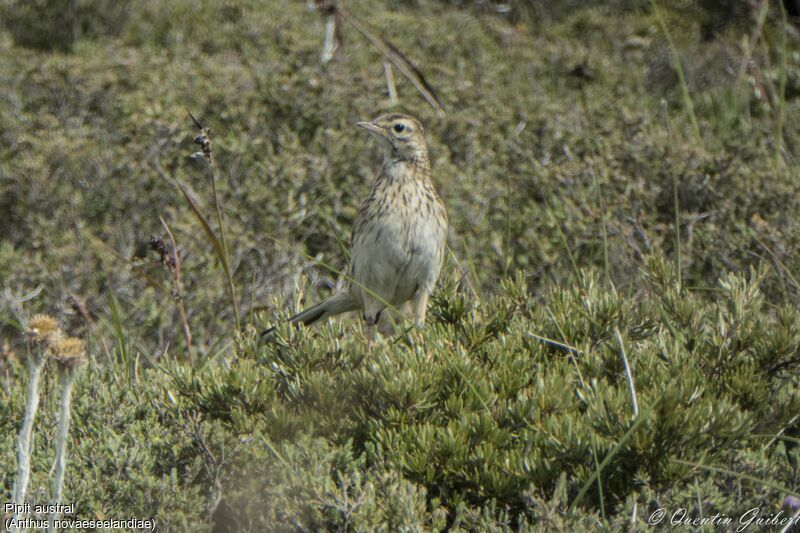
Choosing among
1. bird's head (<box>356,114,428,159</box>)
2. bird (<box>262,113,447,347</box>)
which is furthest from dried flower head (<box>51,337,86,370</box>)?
bird's head (<box>356,114,428,159</box>)

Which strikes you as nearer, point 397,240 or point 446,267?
point 446,267

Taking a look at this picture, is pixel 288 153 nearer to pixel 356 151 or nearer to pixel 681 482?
pixel 356 151

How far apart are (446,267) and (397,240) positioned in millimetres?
669

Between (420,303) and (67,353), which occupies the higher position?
(67,353)

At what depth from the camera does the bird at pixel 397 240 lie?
5.17m

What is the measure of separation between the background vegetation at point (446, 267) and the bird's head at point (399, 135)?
0.67 m

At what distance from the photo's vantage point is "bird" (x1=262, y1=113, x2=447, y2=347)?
5.17m

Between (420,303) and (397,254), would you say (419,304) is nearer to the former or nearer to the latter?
(420,303)

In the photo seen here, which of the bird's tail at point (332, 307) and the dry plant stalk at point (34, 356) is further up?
A: the dry plant stalk at point (34, 356)

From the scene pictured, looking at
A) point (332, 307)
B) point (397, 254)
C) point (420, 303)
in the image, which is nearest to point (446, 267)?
point (397, 254)

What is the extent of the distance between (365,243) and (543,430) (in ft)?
7.93

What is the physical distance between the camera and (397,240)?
203 inches

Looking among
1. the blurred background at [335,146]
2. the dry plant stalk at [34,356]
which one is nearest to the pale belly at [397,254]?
the blurred background at [335,146]

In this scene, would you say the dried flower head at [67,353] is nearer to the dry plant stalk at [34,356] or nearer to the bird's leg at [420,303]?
the dry plant stalk at [34,356]
